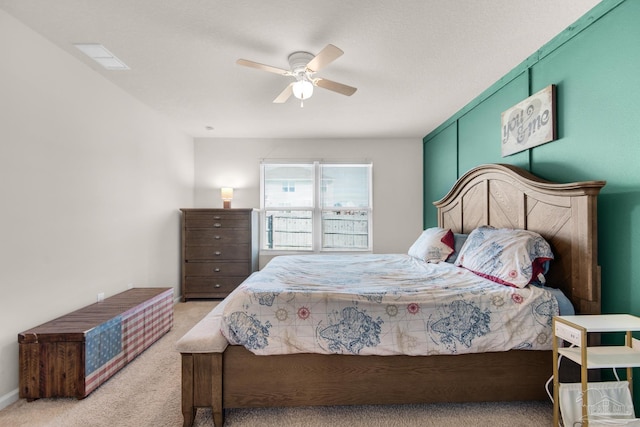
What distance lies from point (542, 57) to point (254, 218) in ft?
11.9

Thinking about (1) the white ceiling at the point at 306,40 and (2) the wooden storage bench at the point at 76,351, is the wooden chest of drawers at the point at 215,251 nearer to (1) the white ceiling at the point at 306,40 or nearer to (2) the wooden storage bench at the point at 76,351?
(1) the white ceiling at the point at 306,40

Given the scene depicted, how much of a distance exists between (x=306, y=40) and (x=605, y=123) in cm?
194

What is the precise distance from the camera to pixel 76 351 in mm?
1888

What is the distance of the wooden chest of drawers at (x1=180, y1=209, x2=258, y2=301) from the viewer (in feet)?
13.5

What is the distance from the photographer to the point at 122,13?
1836 mm

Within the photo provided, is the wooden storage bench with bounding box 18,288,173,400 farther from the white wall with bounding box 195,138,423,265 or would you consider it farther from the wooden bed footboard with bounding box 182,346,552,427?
the white wall with bounding box 195,138,423,265

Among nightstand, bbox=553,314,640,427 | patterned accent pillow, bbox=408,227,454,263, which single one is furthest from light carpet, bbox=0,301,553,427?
patterned accent pillow, bbox=408,227,454,263

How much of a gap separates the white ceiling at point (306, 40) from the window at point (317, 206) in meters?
1.59

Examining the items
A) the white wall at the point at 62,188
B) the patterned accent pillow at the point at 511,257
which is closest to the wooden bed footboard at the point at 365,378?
the patterned accent pillow at the point at 511,257

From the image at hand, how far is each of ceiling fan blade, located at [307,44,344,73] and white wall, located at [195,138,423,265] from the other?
2.72m

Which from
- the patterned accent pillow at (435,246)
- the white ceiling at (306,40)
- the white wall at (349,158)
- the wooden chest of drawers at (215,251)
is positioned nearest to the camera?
the white ceiling at (306,40)

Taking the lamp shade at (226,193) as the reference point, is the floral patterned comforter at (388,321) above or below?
below

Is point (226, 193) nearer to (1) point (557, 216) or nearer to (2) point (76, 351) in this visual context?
(2) point (76, 351)

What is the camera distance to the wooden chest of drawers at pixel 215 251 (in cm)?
411
